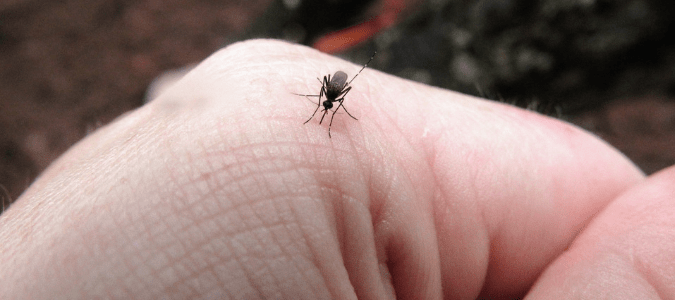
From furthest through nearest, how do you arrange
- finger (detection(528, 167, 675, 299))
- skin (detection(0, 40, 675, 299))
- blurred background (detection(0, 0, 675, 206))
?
blurred background (detection(0, 0, 675, 206)), finger (detection(528, 167, 675, 299)), skin (detection(0, 40, 675, 299))

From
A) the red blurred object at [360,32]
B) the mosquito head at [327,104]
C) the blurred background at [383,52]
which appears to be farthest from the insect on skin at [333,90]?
the red blurred object at [360,32]

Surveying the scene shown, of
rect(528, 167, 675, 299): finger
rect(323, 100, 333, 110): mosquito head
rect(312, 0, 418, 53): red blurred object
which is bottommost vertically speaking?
rect(528, 167, 675, 299): finger

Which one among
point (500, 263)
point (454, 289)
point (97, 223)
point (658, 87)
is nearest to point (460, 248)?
point (454, 289)

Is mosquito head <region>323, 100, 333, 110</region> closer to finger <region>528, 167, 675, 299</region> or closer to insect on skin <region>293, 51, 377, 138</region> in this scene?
insect on skin <region>293, 51, 377, 138</region>

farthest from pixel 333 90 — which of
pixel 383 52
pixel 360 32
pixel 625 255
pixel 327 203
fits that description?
pixel 360 32

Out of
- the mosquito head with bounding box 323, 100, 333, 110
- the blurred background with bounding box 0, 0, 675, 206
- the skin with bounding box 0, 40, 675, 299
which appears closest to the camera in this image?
the skin with bounding box 0, 40, 675, 299

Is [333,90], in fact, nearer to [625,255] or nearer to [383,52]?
[625,255]

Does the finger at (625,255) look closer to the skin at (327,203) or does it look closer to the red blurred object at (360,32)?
the skin at (327,203)

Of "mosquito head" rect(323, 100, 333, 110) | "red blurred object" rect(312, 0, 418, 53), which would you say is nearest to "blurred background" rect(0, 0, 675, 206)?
"red blurred object" rect(312, 0, 418, 53)
